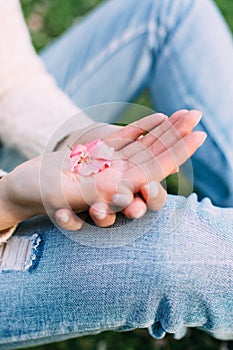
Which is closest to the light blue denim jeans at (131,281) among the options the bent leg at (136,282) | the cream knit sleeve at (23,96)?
the bent leg at (136,282)

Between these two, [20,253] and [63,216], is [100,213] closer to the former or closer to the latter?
[63,216]

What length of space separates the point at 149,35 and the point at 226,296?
2.21 ft

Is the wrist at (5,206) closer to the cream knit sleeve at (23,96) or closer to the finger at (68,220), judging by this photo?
the finger at (68,220)

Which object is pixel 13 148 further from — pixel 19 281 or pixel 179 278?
pixel 179 278

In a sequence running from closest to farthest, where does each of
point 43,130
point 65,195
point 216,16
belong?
1. point 65,195
2. point 43,130
3. point 216,16

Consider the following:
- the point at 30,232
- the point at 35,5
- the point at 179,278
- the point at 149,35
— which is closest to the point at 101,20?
the point at 149,35

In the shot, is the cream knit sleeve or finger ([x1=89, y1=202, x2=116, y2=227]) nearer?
finger ([x1=89, y1=202, x2=116, y2=227])

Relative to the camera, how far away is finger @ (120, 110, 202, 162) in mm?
811

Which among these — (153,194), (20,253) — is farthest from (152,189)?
(20,253)

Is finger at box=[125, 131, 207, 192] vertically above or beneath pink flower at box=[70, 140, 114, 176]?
beneath

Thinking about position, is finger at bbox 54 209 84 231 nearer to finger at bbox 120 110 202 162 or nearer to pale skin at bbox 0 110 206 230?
pale skin at bbox 0 110 206 230

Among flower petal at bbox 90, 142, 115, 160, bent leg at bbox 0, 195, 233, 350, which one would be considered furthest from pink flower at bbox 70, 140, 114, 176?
bent leg at bbox 0, 195, 233, 350

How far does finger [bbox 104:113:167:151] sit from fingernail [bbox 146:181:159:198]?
95 millimetres

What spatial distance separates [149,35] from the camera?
1.31 metres
